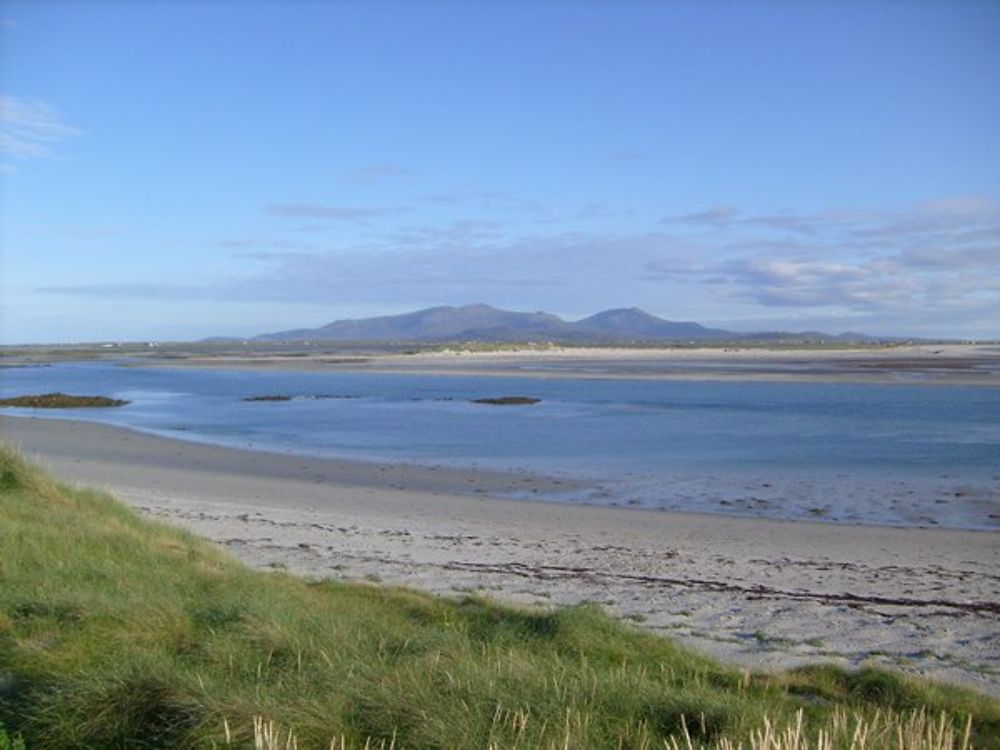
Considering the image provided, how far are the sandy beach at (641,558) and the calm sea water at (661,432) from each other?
8.11ft

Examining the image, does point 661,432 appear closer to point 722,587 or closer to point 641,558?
point 641,558

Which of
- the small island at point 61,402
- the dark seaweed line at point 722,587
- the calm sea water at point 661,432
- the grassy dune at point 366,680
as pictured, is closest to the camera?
the grassy dune at point 366,680

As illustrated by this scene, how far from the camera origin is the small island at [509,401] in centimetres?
4209

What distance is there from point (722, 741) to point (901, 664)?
13.3ft

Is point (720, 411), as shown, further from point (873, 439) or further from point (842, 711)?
point (842, 711)

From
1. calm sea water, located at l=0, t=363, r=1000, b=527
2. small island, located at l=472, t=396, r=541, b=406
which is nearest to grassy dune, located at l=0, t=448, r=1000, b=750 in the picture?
calm sea water, located at l=0, t=363, r=1000, b=527

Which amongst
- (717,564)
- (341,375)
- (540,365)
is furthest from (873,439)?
(540,365)

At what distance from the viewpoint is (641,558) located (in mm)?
13266

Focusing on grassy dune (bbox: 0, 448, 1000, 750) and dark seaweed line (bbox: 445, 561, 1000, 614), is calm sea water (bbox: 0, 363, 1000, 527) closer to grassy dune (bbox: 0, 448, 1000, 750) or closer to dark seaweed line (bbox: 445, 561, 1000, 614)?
dark seaweed line (bbox: 445, 561, 1000, 614)

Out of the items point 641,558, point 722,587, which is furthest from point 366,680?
point 641,558

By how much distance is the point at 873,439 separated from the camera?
27.9 meters

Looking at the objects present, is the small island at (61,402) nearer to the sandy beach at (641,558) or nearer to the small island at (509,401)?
the small island at (509,401)

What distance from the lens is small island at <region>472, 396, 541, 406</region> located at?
42094 millimetres

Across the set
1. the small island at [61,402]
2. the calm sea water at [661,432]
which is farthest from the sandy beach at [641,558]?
the small island at [61,402]
